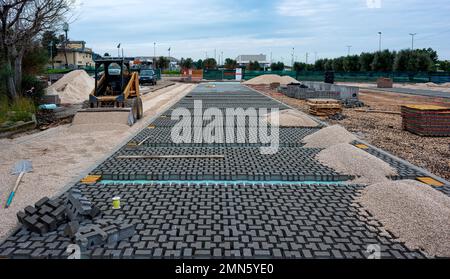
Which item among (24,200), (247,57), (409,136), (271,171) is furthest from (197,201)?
(247,57)

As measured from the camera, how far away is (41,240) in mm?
4824

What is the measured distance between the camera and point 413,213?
5.25 m

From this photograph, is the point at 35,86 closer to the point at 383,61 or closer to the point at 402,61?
the point at 402,61

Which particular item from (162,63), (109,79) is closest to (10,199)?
(109,79)

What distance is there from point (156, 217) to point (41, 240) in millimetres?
1525

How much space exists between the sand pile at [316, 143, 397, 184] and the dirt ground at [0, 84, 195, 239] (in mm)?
5396

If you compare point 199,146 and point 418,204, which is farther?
point 199,146

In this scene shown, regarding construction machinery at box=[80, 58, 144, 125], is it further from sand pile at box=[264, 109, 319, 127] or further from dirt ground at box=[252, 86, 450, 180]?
dirt ground at box=[252, 86, 450, 180]

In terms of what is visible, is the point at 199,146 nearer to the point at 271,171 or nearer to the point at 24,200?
the point at 271,171

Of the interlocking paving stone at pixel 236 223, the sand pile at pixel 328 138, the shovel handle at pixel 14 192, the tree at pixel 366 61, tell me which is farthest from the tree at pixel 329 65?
the shovel handle at pixel 14 192

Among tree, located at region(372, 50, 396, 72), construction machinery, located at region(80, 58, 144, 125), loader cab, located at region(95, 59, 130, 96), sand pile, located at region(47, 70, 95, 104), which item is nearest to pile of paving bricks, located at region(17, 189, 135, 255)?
construction machinery, located at region(80, 58, 144, 125)

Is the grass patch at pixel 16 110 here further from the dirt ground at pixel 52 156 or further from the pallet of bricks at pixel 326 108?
the pallet of bricks at pixel 326 108

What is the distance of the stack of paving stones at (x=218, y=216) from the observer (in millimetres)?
4586

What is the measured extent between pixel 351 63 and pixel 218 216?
7447 centimetres
